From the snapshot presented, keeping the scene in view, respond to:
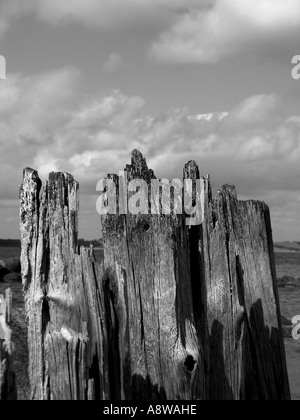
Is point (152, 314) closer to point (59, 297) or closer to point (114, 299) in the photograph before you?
point (114, 299)

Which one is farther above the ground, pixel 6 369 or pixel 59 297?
pixel 59 297

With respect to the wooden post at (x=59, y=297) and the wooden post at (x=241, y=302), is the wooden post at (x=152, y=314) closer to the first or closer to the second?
the wooden post at (x=59, y=297)

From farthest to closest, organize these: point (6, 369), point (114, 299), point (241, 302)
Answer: point (241, 302)
point (114, 299)
point (6, 369)

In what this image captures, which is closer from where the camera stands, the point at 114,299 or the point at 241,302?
the point at 114,299

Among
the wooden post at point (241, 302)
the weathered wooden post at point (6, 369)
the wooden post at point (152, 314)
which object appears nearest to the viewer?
the weathered wooden post at point (6, 369)

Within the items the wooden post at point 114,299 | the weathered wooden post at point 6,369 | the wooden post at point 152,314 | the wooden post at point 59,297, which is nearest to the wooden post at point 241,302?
the wooden post at point 114,299

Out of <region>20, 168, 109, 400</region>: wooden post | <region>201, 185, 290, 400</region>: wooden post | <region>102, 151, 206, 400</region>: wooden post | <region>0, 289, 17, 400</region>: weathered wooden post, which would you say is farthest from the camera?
<region>201, 185, 290, 400</region>: wooden post

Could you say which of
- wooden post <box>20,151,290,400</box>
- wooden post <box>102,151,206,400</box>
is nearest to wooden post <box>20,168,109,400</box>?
wooden post <box>20,151,290,400</box>

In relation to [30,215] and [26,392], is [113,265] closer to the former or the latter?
[30,215]

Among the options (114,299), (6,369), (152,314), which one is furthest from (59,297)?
(6,369)

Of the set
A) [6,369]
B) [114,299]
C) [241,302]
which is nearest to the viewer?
[6,369]

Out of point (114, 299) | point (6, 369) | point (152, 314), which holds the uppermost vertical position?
point (114, 299)

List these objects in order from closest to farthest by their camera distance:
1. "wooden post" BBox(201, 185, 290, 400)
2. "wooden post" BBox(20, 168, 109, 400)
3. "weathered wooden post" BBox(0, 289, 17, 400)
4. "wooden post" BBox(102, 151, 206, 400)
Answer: "weathered wooden post" BBox(0, 289, 17, 400), "wooden post" BBox(20, 168, 109, 400), "wooden post" BBox(102, 151, 206, 400), "wooden post" BBox(201, 185, 290, 400)

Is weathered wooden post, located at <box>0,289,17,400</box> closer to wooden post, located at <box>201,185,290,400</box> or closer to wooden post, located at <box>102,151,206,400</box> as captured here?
wooden post, located at <box>102,151,206,400</box>
